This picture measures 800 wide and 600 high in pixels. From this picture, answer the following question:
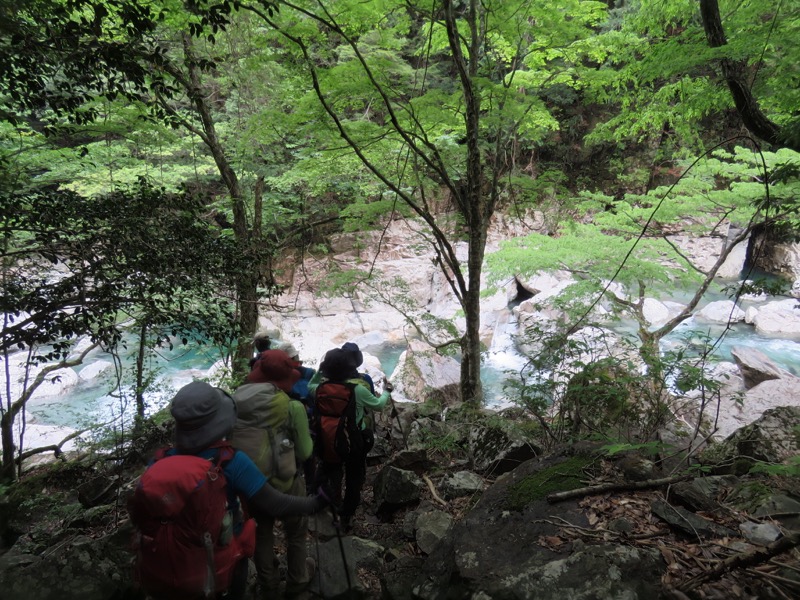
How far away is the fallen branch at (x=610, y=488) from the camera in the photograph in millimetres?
2701

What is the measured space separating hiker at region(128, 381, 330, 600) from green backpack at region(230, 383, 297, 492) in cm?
26

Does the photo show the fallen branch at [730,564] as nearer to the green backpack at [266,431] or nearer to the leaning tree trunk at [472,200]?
the green backpack at [266,431]

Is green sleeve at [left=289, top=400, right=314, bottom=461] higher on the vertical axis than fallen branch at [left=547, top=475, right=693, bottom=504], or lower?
higher

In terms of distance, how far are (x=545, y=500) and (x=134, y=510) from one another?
2329mm

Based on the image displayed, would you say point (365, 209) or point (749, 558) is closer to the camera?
point (749, 558)

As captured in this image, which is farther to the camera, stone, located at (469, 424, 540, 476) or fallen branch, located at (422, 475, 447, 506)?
stone, located at (469, 424, 540, 476)

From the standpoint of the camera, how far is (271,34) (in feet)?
16.6

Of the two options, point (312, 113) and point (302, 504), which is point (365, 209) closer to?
point (312, 113)

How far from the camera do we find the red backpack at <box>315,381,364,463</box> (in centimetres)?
308

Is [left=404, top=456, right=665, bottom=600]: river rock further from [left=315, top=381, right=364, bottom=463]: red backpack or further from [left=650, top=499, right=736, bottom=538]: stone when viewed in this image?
[left=315, top=381, right=364, bottom=463]: red backpack

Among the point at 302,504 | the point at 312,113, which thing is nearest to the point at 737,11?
the point at 312,113

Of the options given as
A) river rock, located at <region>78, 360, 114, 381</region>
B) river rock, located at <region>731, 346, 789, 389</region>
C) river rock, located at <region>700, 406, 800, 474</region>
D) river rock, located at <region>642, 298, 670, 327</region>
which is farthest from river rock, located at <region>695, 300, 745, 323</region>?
river rock, located at <region>78, 360, 114, 381</region>

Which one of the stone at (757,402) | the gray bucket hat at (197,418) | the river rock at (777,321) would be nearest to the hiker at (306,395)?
the gray bucket hat at (197,418)

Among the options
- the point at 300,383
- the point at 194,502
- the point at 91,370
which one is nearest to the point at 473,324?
the point at 300,383
